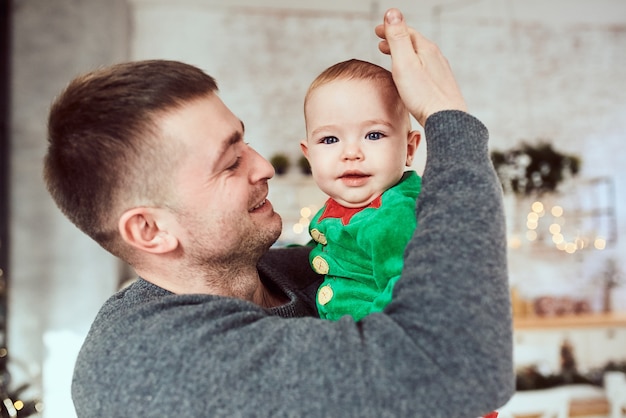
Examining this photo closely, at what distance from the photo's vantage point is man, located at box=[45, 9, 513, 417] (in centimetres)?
69

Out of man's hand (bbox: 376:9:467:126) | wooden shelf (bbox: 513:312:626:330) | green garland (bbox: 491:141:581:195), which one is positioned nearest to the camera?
man's hand (bbox: 376:9:467:126)

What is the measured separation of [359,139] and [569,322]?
452 centimetres

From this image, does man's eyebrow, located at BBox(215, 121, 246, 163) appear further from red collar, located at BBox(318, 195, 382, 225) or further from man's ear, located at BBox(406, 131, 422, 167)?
man's ear, located at BBox(406, 131, 422, 167)

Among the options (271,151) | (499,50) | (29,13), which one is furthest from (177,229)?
(499,50)

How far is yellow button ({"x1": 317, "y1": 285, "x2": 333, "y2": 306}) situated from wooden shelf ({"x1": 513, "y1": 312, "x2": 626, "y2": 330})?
13.3 ft

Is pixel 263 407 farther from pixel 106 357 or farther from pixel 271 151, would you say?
pixel 271 151

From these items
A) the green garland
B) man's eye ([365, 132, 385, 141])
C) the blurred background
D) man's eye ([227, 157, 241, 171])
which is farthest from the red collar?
the green garland

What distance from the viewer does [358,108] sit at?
3.48 ft

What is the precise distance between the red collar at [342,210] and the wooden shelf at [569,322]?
158 inches

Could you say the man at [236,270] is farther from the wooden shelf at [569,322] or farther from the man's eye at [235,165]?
the wooden shelf at [569,322]

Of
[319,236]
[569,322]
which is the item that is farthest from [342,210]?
[569,322]

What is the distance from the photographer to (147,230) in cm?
97

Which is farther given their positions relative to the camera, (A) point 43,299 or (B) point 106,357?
(A) point 43,299

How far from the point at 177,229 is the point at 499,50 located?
18.0 feet
